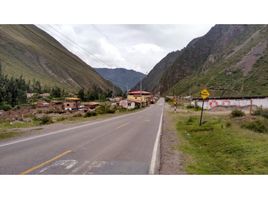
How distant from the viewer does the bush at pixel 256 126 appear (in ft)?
61.0

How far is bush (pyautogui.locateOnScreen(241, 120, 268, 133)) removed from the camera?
18578 mm

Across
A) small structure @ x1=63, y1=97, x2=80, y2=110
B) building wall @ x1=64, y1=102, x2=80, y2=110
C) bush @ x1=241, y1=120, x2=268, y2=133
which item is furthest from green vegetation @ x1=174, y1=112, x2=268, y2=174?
building wall @ x1=64, y1=102, x2=80, y2=110

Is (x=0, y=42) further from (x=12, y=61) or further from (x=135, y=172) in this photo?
(x=135, y=172)

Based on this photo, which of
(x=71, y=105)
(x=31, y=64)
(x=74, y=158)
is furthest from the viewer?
(x=31, y=64)

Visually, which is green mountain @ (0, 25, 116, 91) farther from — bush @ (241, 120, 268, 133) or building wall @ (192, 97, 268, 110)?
bush @ (241, 120, 268, 133)

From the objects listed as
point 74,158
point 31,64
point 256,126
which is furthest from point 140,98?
point 74,158

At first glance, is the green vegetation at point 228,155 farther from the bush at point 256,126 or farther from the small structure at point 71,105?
the small structure at point 71,105

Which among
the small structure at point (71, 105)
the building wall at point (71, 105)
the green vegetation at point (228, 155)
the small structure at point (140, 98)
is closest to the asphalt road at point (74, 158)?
the green vegetation at point (228, 155)

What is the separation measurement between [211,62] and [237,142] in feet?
460

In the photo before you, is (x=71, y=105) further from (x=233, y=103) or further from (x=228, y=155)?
(x=228, y=155)

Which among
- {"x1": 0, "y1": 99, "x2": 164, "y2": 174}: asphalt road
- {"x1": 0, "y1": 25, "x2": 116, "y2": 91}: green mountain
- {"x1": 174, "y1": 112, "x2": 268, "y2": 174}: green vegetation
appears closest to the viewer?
{"x1": 0, "y1": 99, "x2": 164, "y2": 174}: asphalt road

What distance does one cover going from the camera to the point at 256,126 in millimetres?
18969

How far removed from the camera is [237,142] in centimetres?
1374

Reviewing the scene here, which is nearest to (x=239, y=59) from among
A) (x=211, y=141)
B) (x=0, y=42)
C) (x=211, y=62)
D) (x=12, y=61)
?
(x=211, y=62)
